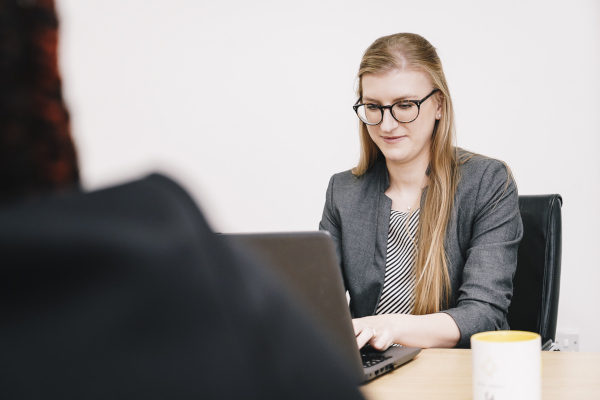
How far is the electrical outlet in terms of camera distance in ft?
6.82

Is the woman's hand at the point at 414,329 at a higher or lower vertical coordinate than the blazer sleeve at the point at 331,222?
lower

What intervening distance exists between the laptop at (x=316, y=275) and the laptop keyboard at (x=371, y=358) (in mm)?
48

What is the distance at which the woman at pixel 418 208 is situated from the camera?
135 cm

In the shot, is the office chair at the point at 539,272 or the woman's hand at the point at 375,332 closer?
the woman's hand at the point at 375,332

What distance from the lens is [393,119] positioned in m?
1.47

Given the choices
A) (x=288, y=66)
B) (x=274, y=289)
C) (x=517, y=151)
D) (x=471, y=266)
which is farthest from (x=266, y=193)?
(x=274, y=289)

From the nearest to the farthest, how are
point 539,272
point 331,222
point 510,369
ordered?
point 510,369, point 539,272, point 331,222

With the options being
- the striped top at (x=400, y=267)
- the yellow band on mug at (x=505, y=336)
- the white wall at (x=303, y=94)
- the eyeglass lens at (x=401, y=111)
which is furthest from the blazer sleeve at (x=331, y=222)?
the yellow band on mug at (x=505, y=336)

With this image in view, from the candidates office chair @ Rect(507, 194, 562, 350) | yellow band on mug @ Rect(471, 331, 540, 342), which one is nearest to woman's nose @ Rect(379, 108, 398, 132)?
office chair @ Rect(507, 194, 562, 350)

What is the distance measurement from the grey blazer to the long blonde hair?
0.03 m

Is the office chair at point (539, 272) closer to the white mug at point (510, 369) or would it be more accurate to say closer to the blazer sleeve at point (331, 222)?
the blazer sleeve at point (331, 222)

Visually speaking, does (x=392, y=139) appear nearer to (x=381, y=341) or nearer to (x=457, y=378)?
(x=381, y=341)

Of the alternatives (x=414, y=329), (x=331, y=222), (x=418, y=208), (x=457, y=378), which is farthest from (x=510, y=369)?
(x=331, y=222)

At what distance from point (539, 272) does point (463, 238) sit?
209 millimetres
